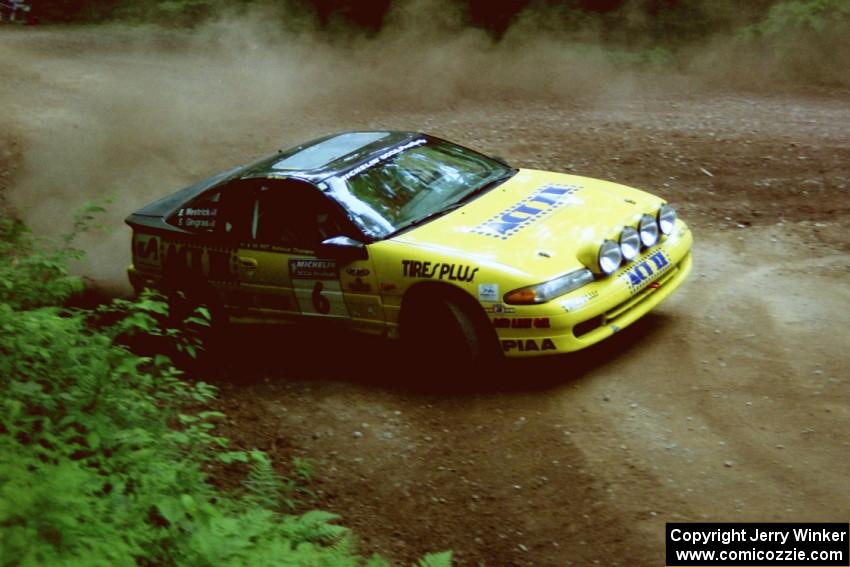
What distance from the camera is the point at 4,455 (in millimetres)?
4098

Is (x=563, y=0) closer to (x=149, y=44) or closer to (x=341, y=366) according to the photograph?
(x=149, y=44)

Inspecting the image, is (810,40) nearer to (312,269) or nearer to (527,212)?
(527,212)

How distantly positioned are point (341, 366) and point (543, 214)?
77.0 inches

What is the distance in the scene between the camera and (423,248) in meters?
6.96

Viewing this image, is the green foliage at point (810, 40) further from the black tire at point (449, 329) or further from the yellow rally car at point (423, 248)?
the black tire at point (449, 329)

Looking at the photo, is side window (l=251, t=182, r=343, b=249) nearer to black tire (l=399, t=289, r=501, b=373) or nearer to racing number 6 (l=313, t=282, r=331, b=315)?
racing number 6 (l=313, t=282, r=331, b=315)

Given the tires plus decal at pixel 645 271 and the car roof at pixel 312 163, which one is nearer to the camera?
the tires plus decal at pixel 645 271

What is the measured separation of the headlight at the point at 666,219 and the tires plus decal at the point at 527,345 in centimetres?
142

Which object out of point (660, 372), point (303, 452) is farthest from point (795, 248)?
point (303, 452)

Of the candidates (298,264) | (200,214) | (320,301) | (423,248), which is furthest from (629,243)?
(200,214)

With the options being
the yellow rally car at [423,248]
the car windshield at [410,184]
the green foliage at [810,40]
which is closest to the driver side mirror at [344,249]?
the yellow rally car at [423,248]

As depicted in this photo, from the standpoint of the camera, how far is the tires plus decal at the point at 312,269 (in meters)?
7.36

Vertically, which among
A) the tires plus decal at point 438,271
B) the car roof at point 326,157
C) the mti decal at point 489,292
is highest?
the car roof at point 326,157

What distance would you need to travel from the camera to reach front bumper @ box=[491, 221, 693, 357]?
664 cm
